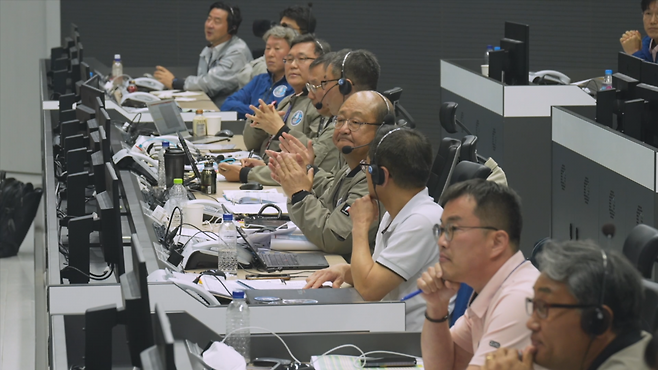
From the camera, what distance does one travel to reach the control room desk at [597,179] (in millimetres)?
4020

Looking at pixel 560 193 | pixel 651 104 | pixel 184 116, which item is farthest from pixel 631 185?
pixel 184 116

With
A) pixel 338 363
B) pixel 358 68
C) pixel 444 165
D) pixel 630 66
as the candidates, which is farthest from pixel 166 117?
pixel 338 363

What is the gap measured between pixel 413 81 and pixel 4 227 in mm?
4534

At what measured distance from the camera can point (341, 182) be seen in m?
3.39

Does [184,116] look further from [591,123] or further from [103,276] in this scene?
[103,276]

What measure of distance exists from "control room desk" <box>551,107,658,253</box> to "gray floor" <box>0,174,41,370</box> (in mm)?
2852

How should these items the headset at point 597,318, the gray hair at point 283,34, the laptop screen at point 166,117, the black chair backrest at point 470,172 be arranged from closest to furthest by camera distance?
1. the headset at point 597,318
2. the black chair backrest at point 470,172
3. the laptop screen at point 166,117
4. the gray hair at point 283,34

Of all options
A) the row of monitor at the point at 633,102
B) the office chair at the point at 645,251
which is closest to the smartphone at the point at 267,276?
the office chair at the point at 645,251

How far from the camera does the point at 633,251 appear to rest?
6.68ft

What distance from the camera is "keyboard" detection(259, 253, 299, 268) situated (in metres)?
3.06

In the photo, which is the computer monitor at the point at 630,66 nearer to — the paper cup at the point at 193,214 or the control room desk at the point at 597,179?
the control room desk at the point at 597,179

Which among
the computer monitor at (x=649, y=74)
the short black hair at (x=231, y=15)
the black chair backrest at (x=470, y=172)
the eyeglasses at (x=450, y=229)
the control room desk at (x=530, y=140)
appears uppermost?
the short black hair at (x=231, y=15)

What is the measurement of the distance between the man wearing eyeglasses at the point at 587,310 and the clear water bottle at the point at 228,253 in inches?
59.1

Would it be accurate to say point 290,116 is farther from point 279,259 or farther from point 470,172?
point 470,172
